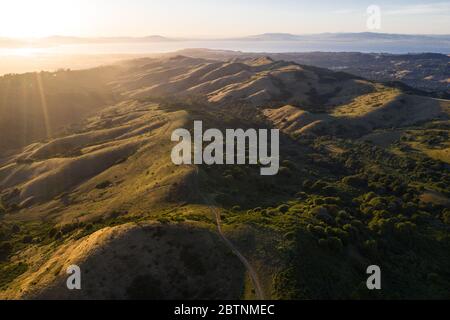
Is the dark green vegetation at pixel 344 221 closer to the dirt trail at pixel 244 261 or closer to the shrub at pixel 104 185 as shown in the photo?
the dirt trail at pixel 244 261

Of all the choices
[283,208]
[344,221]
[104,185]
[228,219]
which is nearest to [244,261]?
[228,219]

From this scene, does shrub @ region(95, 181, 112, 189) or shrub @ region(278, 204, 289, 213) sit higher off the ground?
shrub @ region(278, 204, 289, 213)

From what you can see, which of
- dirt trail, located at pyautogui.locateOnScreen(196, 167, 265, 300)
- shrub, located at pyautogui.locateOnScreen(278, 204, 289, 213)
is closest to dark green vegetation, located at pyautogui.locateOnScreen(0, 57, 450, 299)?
shrub, located at pyautogui.locateOnScreen(278, 204, 289, 213)

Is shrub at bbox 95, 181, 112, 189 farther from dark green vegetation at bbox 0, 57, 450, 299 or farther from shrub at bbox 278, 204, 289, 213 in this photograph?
shrub at bbox 278, 204, 289, 213

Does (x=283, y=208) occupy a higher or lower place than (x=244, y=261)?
higher

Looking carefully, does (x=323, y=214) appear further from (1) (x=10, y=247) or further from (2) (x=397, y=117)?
(2) (x=397, y=117)

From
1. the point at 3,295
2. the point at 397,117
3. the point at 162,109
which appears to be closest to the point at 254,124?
the point at 162,109

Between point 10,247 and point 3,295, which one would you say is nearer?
point 3,295

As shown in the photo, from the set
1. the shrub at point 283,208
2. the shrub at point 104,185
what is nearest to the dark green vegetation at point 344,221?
the shrub at point 283,208

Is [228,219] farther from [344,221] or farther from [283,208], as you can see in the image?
[344,221]

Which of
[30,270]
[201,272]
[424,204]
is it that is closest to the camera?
[201,272]
